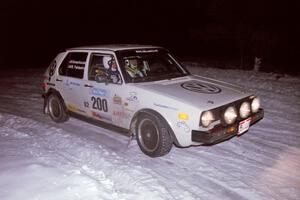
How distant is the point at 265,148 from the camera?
594 centimetres

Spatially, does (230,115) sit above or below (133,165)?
above

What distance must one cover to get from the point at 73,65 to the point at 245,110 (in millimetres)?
3507

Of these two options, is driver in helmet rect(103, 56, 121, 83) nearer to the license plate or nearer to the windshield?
the windshield

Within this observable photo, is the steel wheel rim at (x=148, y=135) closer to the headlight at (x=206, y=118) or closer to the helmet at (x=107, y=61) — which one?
the headlight at (x=206, y=118)

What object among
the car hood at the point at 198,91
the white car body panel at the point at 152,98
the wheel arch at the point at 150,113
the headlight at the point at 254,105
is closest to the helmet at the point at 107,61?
the white car body panel at the point at 152,98

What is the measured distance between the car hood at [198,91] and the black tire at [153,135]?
0.45m

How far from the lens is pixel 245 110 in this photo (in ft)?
18.6

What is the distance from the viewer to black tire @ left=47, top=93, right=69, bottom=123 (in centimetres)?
750

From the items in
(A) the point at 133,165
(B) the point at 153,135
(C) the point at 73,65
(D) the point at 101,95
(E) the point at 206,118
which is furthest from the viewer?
(C) the point at 73,65

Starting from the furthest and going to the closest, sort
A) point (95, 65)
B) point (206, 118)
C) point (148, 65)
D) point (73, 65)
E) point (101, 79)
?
point (73, 65), point (95, 65), point (148, 65), point (101, 79), point (206, 118)

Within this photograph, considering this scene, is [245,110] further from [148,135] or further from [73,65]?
[73,65]

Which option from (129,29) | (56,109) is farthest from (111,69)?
(129,29)

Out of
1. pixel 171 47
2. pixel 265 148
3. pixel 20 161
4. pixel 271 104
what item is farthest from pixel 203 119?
pixel 171 47

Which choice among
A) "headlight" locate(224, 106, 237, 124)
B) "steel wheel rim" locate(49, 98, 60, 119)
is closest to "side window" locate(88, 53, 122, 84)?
"steel wheel rim" locate(49, 98, 60, 119)
